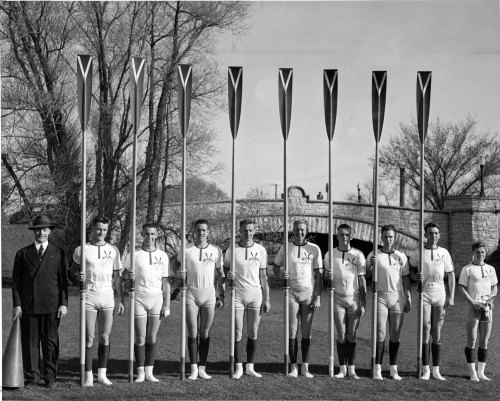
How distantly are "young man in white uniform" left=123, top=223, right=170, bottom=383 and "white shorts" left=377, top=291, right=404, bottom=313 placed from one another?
198 cm

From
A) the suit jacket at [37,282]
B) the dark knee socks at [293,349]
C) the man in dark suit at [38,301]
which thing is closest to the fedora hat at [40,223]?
the man in dark suit at [38,301]

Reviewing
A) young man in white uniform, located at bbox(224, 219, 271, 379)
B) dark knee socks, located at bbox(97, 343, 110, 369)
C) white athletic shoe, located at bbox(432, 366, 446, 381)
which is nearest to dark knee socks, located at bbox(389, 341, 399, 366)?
white athletic shoe, located at bbox(432, 366, 446, 381)

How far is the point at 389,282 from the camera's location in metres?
6.24

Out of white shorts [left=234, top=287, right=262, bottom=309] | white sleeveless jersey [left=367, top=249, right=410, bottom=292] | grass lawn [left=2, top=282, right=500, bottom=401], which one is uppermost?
white sleeveless jersey [left=367, top=249, right=410, bottom=292]

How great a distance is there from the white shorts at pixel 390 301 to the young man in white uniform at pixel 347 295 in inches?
7.5

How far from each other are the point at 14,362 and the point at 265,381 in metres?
2.19

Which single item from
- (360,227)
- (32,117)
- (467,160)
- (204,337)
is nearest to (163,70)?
(32,117)

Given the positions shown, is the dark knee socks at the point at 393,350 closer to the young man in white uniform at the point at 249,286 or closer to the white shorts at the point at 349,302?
the white shorts at the point at 349,302

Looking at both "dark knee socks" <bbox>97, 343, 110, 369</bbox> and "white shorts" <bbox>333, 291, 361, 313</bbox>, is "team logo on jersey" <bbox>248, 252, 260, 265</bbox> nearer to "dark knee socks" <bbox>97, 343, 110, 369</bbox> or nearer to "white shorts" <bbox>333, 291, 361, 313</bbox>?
"white shorts" <bbox>333, 291, 361, 313</bbox>

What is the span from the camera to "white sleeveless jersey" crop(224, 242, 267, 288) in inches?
241

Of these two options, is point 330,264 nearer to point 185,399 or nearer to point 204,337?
point 204,337

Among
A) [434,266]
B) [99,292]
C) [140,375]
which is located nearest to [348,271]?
[434,266]

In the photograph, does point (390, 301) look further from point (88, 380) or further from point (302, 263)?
point (88, 380)

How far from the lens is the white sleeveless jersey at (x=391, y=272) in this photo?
624cm
